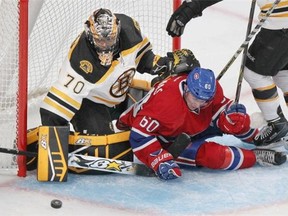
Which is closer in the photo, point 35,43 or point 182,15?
point 182,15

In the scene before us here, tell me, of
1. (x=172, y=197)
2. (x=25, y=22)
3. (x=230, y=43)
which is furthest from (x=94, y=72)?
(x=230, y=43)

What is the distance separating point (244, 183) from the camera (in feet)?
10.7

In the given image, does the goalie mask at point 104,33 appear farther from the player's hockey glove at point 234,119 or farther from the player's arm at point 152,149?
the player's hockey glove at point 234,119

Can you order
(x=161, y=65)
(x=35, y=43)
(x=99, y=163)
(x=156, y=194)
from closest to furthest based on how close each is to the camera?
(x=156, y=194) < (x=99, y=163) < (x=161, y=65) < (x=35, y=43)

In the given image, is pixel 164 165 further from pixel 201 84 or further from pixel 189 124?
pixel 201 84

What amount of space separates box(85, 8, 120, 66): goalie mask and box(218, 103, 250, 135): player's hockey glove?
19.2 inches

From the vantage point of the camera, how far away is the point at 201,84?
3170 mm

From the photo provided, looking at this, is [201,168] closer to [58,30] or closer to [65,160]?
[65,160]

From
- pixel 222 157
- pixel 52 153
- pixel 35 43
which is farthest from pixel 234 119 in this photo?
pixel 35 43

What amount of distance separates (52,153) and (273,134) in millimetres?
906

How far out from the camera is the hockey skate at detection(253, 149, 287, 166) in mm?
3400

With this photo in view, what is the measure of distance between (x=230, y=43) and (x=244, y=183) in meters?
1.66

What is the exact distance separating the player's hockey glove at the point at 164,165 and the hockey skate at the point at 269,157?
38 cm

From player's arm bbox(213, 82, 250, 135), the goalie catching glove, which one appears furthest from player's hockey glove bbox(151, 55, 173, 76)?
player's arm bbox(213, 82, 250, 135)
